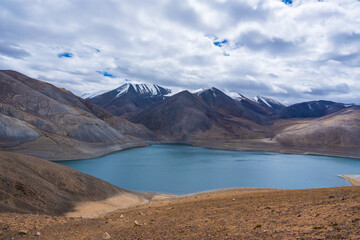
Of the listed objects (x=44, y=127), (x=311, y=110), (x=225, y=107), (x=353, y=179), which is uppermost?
(x=311, y=110)

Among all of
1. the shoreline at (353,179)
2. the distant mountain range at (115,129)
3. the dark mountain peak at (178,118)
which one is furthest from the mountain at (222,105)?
the shoreline at (353,179)

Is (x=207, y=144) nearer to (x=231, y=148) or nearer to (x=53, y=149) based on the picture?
(x=231, y=148)

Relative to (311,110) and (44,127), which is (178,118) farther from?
(311,110)

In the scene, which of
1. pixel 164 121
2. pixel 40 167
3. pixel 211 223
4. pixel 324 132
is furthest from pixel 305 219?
pixel 164 121

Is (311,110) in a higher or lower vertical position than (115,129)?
higher

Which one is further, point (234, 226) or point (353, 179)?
point (353, 179)

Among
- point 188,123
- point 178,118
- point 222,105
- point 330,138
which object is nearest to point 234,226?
point 330,138

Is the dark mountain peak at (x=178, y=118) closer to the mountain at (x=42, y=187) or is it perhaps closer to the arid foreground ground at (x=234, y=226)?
the mountain at (x=42, y=187)
